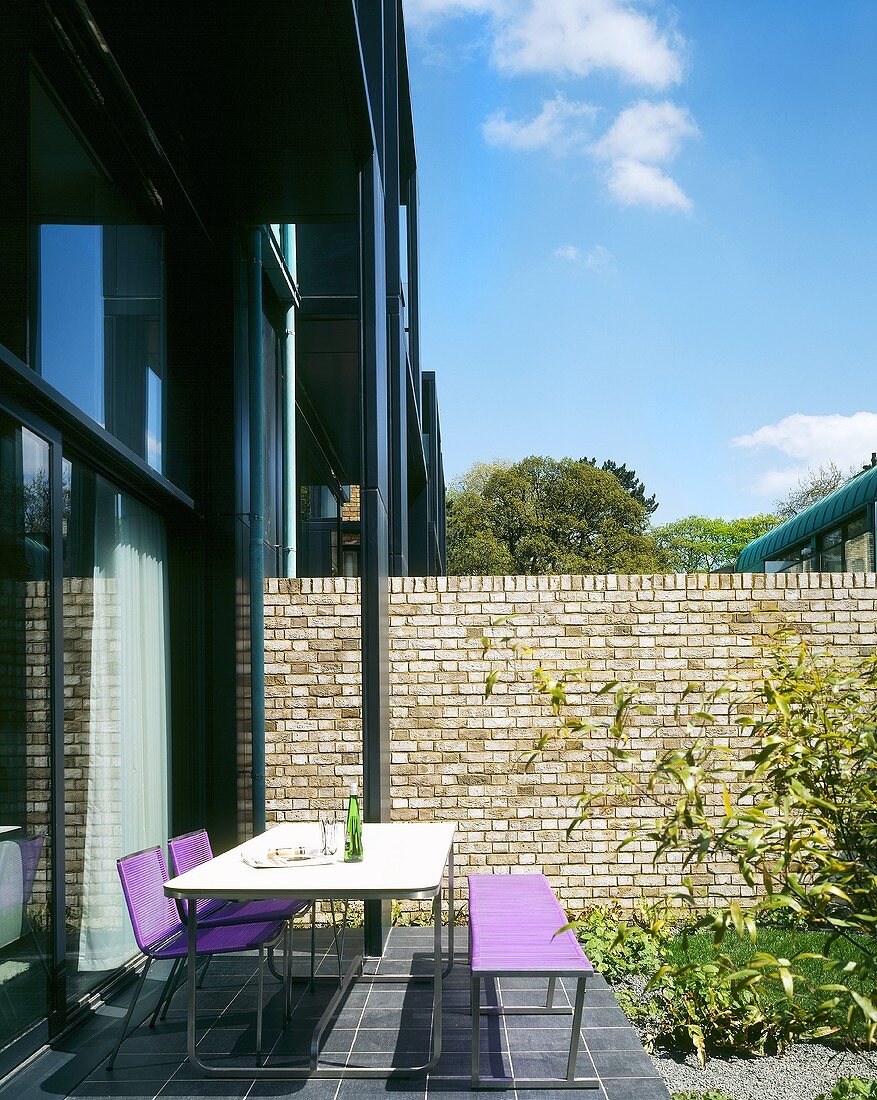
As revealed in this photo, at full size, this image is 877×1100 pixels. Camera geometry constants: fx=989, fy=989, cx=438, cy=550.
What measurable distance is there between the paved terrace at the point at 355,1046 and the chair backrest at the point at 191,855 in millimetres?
400

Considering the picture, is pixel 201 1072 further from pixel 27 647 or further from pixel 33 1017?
pixel 27 647

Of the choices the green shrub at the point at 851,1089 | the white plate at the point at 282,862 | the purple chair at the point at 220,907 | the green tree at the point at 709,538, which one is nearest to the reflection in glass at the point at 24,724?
the purple chair at the point at 220,907

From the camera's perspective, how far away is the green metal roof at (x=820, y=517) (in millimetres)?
11481

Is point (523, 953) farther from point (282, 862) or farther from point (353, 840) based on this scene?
point (282, 862)

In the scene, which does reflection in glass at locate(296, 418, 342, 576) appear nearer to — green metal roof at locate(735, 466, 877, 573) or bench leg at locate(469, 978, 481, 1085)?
green metal roof at locate(735, 466, 877, 573)

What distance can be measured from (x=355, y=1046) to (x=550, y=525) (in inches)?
969

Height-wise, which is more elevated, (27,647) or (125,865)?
(27,647)

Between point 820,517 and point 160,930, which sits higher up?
point 820,517

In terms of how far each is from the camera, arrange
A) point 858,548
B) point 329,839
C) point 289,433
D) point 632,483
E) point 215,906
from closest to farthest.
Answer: point 329,839
point 215,906
point 289,433
point 858,548
point 632,483

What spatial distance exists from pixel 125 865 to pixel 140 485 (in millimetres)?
1897

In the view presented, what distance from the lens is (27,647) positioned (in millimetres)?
3506

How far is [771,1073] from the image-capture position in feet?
11.2

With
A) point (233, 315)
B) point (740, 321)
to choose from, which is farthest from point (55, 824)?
point (740, 321)

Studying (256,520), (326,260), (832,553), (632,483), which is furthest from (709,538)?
(256,520)
